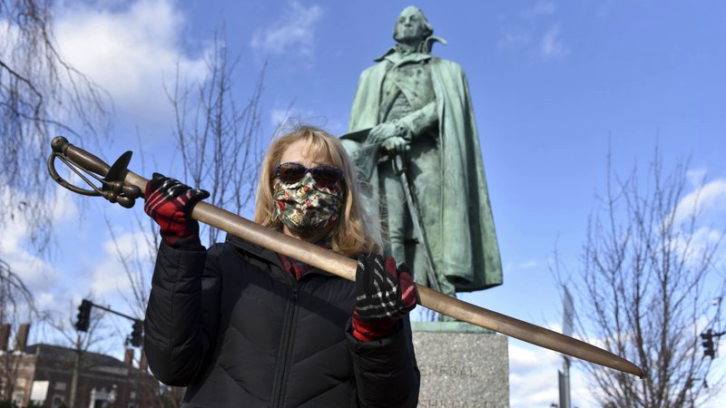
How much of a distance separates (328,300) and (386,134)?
4301mm

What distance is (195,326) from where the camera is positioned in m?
1.74

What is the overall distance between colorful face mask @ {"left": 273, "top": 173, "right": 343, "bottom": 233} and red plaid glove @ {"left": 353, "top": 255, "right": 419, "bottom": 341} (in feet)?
1.47

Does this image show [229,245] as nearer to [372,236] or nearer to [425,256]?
[372,236]

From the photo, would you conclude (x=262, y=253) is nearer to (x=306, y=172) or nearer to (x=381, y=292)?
(x=306, y=172)

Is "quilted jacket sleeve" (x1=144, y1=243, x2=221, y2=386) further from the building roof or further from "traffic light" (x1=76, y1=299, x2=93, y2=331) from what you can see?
the building roof

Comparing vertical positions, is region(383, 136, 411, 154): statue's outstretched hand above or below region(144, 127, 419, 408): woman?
above

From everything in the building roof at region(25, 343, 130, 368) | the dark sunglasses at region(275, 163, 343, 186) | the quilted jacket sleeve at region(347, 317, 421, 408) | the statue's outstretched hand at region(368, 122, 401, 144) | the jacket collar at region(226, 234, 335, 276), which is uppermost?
the building roof at region(25, 343, 130, 368)

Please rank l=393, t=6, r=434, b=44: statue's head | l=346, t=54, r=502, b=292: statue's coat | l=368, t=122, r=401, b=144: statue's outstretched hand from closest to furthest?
l=346, t=54, r=502, b=292: statue's coat, l=368, t=122, r=401, b=144: statue's outstretched hand, l=393, t=6, r=434, b=44: statue's head

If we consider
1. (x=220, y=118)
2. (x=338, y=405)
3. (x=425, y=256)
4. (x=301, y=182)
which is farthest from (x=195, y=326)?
(x=220, y=118)

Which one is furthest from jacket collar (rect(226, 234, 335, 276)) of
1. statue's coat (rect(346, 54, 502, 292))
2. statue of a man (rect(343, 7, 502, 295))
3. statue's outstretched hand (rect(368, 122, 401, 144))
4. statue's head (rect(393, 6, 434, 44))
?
statue's head (rect(393, 6, 434, 44))

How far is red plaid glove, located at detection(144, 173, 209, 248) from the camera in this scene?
5.77 ft

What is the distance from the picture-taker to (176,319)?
1.70m

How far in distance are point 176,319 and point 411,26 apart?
18.5 ft

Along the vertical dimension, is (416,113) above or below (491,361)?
above
